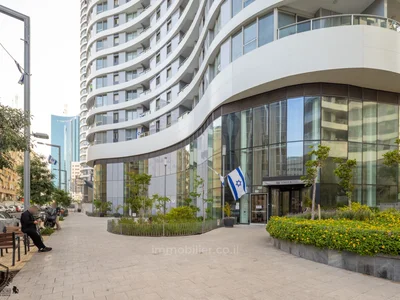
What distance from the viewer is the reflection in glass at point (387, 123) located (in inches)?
825

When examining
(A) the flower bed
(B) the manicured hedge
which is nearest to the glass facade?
(A) the flower bed

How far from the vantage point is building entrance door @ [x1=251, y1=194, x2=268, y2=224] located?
2077 cm

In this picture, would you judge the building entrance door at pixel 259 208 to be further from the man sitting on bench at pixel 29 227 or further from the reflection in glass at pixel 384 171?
the man sitting on bench at pixel 29 227

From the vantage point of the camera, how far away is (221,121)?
23.4 metres

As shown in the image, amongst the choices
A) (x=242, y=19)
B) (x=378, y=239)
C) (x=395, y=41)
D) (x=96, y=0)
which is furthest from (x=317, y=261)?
(x=96, y=0)

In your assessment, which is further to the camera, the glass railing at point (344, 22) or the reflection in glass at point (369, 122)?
the reflection in glass at point (369, 122)

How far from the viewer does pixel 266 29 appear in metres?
19.7

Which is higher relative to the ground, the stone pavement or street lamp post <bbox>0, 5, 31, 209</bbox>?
street lamp post <bbox>0, 5, 31, 209</bbox>

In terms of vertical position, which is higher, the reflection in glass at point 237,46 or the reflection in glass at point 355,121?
the reflection in glass at point 237,46

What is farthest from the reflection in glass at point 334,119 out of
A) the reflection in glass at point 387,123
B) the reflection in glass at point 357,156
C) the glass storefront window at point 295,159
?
the reflection in glass at point 387,123

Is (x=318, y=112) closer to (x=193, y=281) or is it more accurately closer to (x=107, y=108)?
(x=193, y=281)

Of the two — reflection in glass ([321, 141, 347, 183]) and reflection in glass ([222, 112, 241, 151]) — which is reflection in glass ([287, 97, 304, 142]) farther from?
reflection in glass ([222, 112, 241, 151])

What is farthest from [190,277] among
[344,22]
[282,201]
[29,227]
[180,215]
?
[344,22]

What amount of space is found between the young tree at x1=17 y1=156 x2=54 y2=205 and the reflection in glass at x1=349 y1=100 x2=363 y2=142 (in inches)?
820
